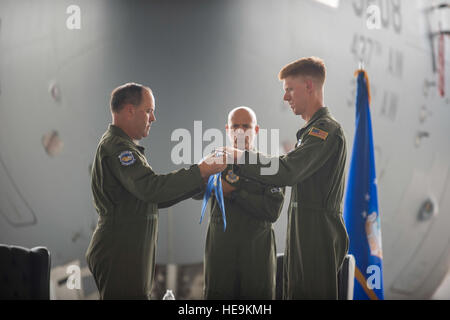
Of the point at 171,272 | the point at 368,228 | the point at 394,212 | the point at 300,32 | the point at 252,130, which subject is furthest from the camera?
the point at 394,212

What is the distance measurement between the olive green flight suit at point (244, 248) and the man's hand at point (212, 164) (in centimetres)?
20

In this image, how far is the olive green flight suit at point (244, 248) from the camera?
205 centimetres

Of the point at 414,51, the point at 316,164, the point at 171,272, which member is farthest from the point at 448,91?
the point at 171,272

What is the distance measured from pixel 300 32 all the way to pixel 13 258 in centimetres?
255

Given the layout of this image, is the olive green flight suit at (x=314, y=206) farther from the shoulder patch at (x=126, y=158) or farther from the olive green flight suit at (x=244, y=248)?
the shoulder patch at (x=126, y=158)

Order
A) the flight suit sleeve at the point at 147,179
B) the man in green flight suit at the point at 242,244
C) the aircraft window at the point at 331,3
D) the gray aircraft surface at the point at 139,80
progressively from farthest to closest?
1. the aircraft window at the point at 331,3
2. the gray aircraft surface at the point at 139,80
3. the man in green flight suit at the point at 242,244
4. the flight suit sleeve at the point at 147,179

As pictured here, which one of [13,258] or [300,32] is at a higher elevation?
[300,32]

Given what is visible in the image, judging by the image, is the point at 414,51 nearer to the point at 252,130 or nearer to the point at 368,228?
the point at 368,228

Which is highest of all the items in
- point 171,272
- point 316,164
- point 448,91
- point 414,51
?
point 414,51

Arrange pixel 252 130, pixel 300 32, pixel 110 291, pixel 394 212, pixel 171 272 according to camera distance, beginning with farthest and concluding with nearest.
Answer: pixel 394 212 → pixel 300 32 → pixel 171 272 → pixel 252 130 → pixel 110 291

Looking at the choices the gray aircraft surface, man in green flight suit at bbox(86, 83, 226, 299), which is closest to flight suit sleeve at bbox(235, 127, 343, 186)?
man in green flight suit at bbox(86, 83, 226, 299)

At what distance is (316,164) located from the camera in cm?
178

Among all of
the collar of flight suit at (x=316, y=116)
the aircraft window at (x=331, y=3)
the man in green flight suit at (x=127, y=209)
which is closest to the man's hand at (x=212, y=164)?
the man in green flight suit at (x=127, y=209)

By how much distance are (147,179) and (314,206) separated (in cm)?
74
